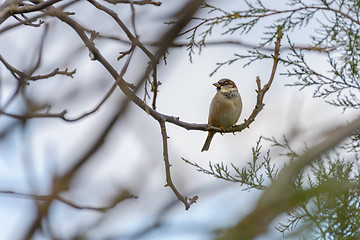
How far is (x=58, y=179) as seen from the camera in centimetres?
111

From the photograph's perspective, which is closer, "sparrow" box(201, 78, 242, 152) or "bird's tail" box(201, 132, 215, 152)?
"sparrow" box(201, 78, 242, 152)

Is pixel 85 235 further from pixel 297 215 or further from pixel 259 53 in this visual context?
pixel 259 53

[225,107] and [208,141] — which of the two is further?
[208,141]

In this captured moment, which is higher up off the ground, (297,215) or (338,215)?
(297,215)

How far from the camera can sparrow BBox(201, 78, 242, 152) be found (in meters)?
5.95

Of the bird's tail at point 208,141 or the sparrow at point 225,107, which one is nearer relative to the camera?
the sparrow at point 225,107

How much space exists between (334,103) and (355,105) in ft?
0.47

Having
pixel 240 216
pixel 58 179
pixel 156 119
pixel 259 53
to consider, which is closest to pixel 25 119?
pixel 58 179

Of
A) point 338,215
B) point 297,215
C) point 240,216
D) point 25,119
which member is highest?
point 297,215

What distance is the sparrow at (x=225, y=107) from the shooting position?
5.95 metres

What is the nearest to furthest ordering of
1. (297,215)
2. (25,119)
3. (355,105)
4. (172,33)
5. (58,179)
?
1. (172,33)
2. (58,179)
3. (25,119)
4. (297,215)
5. (355,105)

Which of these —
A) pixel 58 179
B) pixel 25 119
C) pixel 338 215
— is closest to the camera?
pixel 58 179

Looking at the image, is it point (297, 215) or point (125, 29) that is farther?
point (297, 215)

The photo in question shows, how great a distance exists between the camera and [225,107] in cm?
596
